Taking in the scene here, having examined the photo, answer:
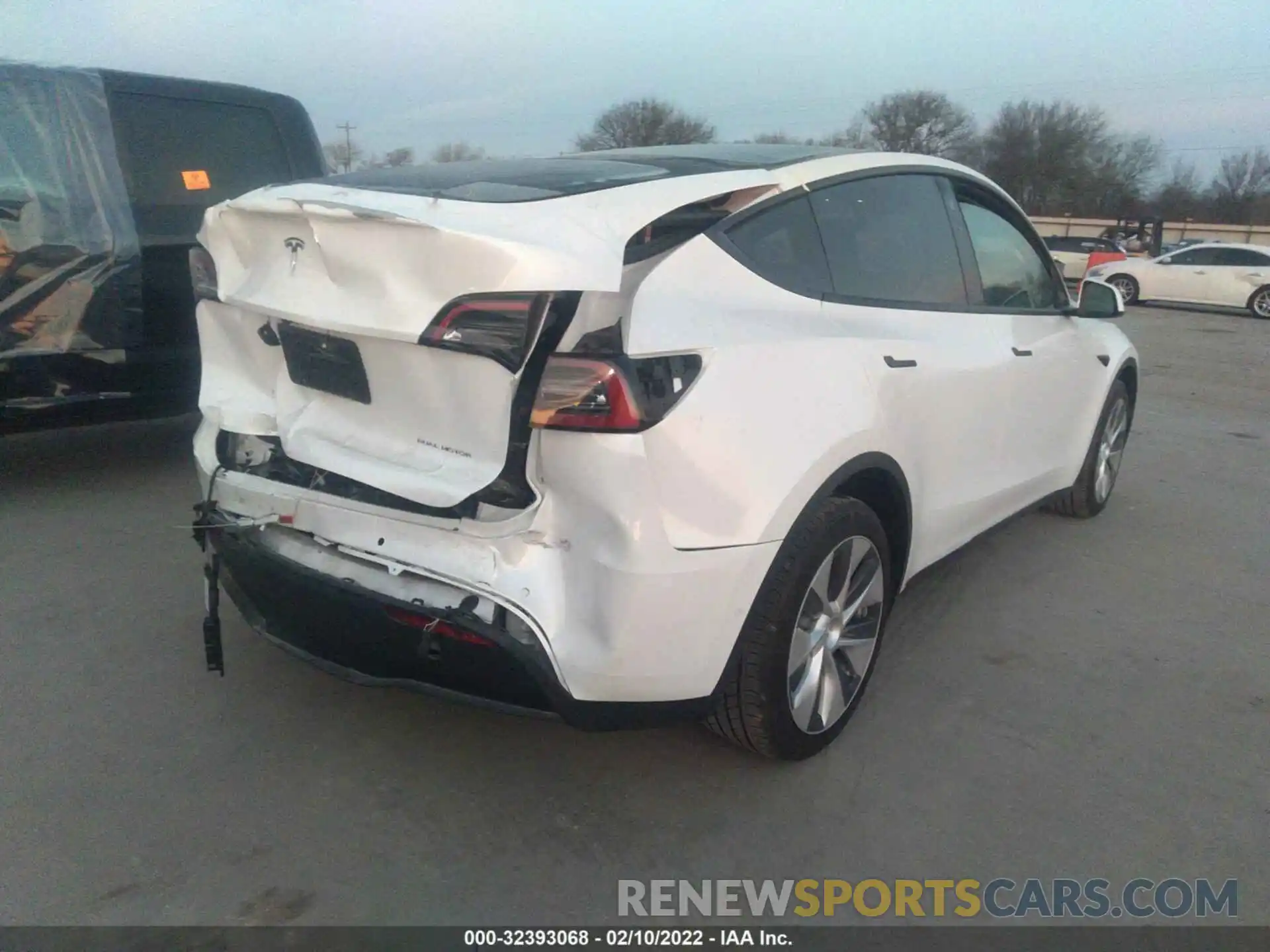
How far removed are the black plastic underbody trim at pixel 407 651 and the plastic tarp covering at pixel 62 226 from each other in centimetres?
254

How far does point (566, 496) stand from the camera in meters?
2.33

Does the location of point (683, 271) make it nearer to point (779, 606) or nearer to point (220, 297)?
point (779, 606)

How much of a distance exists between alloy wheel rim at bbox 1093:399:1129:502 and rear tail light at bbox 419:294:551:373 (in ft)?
12.5

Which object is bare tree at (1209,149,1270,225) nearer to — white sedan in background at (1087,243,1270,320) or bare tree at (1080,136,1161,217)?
bare tree at (1080,136,1161,217)

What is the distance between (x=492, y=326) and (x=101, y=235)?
11.1ft

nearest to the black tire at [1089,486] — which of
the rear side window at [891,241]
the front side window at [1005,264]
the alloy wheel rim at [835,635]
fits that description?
the front side window at [1005,264]

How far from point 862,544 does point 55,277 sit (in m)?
3.83

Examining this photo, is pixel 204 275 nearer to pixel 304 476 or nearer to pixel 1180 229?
pixel 304 476

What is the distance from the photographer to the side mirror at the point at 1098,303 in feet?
14.9

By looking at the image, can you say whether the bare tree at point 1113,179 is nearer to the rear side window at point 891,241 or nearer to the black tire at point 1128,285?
the black tire at point 1128,285

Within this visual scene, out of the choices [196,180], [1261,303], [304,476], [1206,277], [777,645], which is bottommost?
[1261,303]

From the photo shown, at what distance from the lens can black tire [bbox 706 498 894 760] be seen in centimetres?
259

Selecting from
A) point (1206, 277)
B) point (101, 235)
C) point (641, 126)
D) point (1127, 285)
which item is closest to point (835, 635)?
point (101, 235)

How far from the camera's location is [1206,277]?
21047mm
